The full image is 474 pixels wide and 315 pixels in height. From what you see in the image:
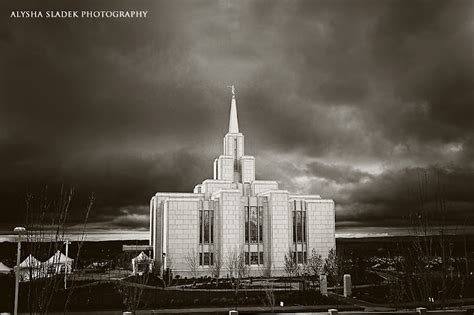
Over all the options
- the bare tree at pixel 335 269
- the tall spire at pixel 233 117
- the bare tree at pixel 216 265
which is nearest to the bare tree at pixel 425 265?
the bare tree at pixel 335 269

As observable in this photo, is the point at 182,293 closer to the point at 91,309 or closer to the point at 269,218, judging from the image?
the point at 91,309

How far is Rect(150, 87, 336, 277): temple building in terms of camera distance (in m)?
40.2

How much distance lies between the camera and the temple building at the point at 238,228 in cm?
4022

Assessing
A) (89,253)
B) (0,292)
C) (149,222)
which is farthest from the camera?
(89,253)

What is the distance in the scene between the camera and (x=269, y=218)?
1672 inches

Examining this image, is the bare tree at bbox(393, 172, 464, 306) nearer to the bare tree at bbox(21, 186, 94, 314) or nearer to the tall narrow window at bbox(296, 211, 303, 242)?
the bare tree at bbox(21, 186, 94, 314)

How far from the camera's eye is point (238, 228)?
41.1 meters

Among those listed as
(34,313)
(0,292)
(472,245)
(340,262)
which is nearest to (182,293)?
(0,292)

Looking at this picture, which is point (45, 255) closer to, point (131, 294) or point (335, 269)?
point (131, 294)

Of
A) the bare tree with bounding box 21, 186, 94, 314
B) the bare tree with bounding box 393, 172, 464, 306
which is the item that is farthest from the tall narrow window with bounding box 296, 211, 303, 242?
the bare tree with bounding box 21, 186, 94, 314

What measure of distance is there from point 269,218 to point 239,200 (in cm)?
310

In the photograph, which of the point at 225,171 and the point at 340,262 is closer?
the point at 340,262

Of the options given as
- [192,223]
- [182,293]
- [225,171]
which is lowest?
[182,293]

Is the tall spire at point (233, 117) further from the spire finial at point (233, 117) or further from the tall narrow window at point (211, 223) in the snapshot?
the tall narrow window at point (211, 223)
